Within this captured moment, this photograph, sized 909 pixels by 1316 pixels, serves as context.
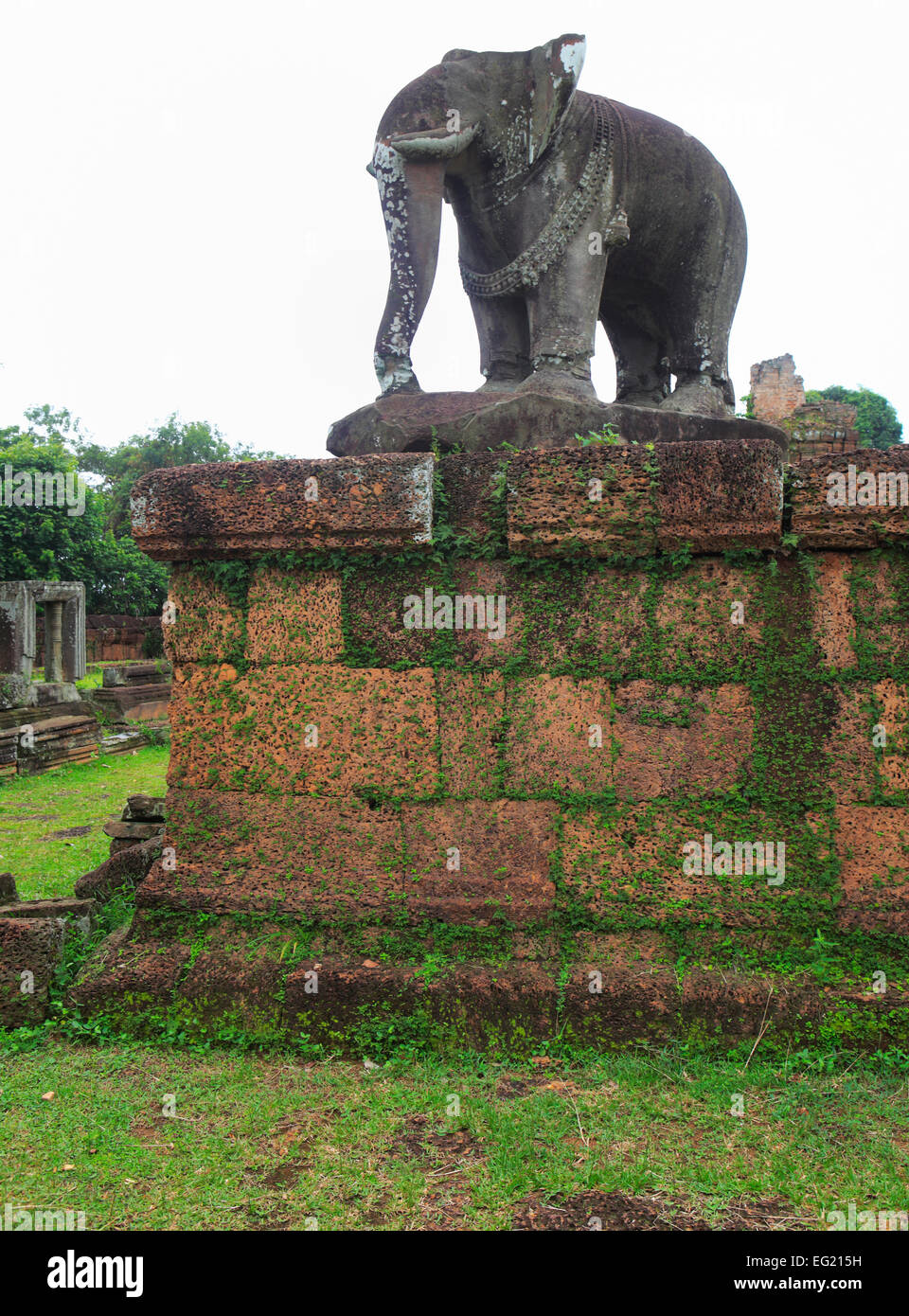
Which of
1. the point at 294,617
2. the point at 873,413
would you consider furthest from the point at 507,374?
the point at 873,413

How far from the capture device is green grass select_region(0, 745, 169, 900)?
6.08 meters

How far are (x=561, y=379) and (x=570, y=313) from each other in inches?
12.7

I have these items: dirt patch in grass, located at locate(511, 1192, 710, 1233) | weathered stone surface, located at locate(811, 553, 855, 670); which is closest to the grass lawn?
dirt patch in grass, located at locate(511, 1192, 710, 1233)

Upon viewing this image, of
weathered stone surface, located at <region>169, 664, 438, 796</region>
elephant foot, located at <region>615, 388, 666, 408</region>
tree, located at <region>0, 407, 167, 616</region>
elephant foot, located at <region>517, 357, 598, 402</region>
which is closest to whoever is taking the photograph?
weathered stone surface, located at <region>169, 664, 438, 796</region>

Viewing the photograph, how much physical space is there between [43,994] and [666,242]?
4.04 m

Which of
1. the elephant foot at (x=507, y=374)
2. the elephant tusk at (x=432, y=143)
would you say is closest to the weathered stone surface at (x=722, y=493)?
the elephant foot at (x=507, y=374)

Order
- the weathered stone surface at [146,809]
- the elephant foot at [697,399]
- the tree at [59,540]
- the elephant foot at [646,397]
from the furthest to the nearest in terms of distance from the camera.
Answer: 1. the tree at [59,540]
2. the weathered stone surface at [146,809]
3. the elephant foot at [646,397]
4. the elephant foot at [697,399]

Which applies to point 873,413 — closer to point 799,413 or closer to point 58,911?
point 799,413

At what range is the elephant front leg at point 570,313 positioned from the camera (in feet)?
12.1

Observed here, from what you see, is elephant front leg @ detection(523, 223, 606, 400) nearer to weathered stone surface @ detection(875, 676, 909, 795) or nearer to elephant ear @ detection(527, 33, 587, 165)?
elephant ear @ detection(527, 33, 587, 165)

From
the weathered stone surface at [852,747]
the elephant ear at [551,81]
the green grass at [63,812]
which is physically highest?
the elephant ear at [551,81]

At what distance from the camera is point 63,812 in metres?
8.93

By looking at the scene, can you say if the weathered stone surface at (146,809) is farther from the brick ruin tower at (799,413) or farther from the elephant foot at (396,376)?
the brick ruin tower at (799,413)

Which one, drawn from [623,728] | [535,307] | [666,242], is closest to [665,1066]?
[623,728]
